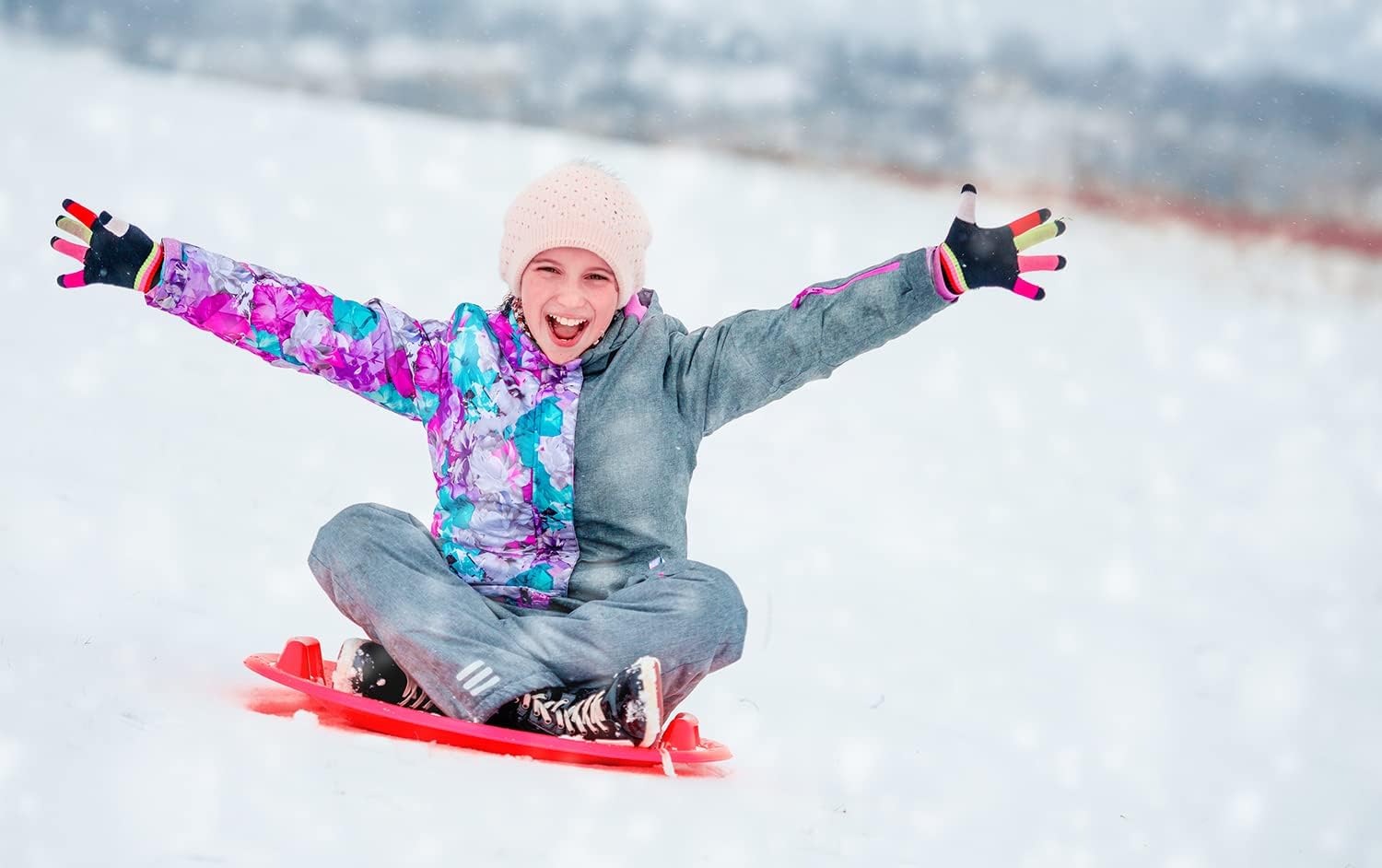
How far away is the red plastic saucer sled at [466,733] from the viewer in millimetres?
1874

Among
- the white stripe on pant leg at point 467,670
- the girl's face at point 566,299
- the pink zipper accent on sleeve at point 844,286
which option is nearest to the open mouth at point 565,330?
the girl's face at point 566,299

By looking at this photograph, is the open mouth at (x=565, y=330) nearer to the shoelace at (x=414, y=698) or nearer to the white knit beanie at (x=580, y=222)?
the white knit beanie at (x=580, y=222)

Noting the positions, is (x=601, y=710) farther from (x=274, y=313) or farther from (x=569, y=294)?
(x=274, y=313)

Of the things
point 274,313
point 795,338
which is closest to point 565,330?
point 795,338

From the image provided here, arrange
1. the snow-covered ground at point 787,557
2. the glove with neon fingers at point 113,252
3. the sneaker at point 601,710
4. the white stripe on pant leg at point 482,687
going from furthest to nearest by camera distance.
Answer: the glove with neon fingers at point 113,252 < the white stripe on pant leg at point 482,687 < the sneaker at point 601,710 < the snow-covered ground at point 787,557

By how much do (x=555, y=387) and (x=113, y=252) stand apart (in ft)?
2.22

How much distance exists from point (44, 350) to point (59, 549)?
1737 millimetres

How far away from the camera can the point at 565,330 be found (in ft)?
7.30

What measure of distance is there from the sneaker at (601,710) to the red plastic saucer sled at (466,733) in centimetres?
2

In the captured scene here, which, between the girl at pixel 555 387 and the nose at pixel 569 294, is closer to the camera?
the girl at pixel 555 387

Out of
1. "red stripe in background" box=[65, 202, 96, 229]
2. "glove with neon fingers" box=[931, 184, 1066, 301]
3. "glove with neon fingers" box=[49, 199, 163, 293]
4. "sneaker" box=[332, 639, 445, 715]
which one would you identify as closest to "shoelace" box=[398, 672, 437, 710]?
"sneaker" box=[332, 639, 445, 715]

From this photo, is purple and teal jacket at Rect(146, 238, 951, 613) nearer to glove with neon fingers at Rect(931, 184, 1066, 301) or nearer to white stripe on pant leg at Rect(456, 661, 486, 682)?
glove with neon fingers at Rect(931, 184, 1066, 301)

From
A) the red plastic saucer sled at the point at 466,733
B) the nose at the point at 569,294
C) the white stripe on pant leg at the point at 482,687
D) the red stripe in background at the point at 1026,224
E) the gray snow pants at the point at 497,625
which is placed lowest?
the red plastic saucer sled at the point at 466,733

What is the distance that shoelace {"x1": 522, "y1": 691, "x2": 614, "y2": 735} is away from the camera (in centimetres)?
191
